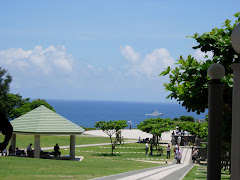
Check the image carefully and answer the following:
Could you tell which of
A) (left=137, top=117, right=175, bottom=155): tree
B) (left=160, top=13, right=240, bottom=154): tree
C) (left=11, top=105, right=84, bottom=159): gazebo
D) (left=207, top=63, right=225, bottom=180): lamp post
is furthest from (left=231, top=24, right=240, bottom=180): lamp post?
(left=137, top=117, right=175, bottom=155): tree

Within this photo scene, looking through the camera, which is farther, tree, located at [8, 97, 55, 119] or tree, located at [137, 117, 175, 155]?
tree, located at [8, 97, 55, 119]

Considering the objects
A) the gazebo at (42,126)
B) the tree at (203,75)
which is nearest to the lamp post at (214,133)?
the tree at (203,75)

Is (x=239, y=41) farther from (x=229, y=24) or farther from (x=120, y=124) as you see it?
(x=120, y=124)

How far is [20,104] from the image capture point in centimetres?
8131

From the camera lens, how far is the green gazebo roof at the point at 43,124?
31744mm

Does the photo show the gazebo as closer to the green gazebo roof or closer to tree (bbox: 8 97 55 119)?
the green gazebo roof

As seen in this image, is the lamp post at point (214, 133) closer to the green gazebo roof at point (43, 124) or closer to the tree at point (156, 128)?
the green gazebo roof at point (43, 124)

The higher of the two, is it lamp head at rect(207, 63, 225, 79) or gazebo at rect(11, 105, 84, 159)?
lamp head at rect(207, 63, 225, 79)

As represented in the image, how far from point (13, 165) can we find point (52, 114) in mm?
10690

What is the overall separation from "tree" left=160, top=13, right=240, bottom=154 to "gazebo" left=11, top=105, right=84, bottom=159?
21.8m

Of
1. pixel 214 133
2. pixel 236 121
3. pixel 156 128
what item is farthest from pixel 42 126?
pixel 236 121

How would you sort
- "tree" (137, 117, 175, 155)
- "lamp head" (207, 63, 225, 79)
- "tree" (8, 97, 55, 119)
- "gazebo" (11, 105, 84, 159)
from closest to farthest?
"lamp head" (207, 63, 225, 79), "gazebo" (11, 105, 84, 159), "tree" (137, 117, 175, 155), "tree" (8, 97, 55, 119)

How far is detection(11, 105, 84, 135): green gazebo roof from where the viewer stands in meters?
31.7

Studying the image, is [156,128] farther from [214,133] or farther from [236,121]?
[236,121]
